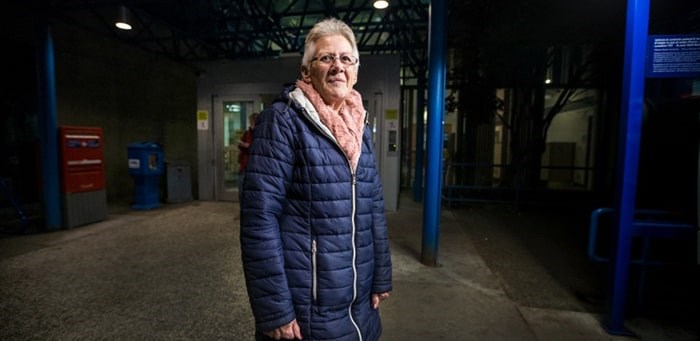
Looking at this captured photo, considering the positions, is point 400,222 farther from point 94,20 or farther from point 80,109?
point 94,20

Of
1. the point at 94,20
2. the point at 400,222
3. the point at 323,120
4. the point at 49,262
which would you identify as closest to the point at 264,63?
the point at 94,20

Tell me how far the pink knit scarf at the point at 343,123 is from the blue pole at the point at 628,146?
209cm

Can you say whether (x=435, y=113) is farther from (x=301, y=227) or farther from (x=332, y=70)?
(x=301, y=227)

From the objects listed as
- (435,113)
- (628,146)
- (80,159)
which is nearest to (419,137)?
(435,113)

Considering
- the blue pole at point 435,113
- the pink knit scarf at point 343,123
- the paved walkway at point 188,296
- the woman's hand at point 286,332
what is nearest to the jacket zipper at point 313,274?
the woman's hand at point 286,332

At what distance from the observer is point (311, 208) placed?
4.06ft

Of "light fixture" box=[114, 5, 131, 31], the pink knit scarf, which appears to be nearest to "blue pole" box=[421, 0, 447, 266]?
the pink knit scarf

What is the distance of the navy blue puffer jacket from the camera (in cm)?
116

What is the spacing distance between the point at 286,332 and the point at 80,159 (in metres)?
5.59

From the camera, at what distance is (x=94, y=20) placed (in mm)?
7332

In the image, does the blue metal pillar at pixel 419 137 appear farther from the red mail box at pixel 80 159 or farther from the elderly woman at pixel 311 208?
the elderly woman at pixel 311 208

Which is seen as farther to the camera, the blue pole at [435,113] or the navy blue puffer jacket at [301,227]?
the blue pole at [435,113]

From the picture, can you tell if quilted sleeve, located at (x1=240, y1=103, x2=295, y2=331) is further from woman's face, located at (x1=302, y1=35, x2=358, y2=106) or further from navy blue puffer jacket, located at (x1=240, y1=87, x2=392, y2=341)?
woman's face, located at (x1=302, y1=35, x2=358, y2=106)

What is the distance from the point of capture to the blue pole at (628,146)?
7.47 ft
